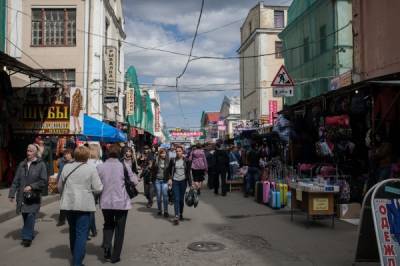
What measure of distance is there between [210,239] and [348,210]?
375cm

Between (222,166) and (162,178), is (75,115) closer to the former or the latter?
(222,166)

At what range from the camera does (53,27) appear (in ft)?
90.3

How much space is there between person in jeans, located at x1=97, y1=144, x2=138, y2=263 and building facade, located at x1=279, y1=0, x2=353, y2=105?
53.8 ft

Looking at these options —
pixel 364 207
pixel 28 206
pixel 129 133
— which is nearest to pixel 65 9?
pixel 129 133

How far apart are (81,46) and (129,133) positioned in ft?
34.6

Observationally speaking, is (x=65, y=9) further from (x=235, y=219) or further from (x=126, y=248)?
(x=126, y=248)

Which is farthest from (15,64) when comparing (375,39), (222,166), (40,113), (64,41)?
(64,41)

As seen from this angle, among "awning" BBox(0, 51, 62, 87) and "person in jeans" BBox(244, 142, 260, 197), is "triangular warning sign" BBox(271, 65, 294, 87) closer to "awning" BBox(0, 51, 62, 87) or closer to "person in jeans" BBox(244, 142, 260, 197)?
"person in jeans" BBox(244, 142, 260, 197)

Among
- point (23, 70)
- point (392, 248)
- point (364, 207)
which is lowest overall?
point (392, 248)

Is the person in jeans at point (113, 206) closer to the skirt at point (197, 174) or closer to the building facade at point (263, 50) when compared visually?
the skirt at point (197, 174)

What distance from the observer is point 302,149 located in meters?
14.1

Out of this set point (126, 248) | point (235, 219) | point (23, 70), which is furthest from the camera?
point (23, 70)

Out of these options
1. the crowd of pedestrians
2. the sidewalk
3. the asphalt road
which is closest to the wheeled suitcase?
the asphalt road

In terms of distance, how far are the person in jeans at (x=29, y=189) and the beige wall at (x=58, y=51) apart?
744 inches
